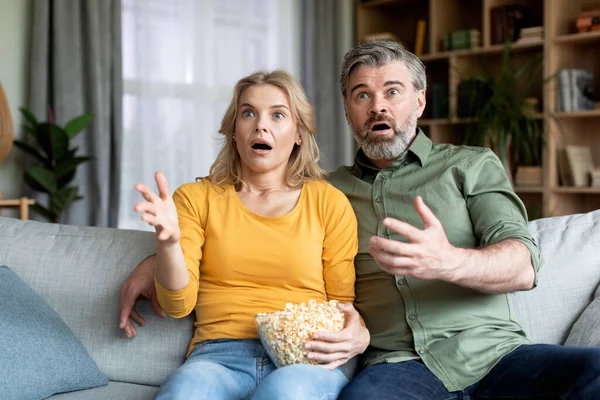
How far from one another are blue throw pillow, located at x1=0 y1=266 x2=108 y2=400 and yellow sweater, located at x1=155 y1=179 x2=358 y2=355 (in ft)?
0.96

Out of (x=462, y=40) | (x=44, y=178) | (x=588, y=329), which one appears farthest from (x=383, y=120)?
(x=462, y=40)

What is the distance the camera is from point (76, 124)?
3.62 metres

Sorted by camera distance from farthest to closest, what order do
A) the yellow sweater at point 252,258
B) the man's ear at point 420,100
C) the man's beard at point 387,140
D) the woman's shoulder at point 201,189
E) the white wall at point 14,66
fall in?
1. the white wall at point 14,66
2. the man's ear at point 420,100
3. the man's beard at point 387,140
4. the woman's shoulder at point 201,189
5. the yellow sweater at point 252,258

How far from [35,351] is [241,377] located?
0.50m

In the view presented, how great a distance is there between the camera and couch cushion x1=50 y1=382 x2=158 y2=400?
5.32 feet

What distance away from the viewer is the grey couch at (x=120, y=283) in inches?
67.1

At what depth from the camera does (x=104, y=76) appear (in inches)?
156

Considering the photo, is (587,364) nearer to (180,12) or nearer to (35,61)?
(35,61)

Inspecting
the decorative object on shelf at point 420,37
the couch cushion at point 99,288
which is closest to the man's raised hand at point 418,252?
the couch cushion at point 99,288

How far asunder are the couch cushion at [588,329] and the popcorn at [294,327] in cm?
57

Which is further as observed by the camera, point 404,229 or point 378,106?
point 378,106

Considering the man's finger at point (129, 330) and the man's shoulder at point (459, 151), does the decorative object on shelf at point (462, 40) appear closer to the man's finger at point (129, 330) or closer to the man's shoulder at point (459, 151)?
the man's shoulder at point (459, 151)

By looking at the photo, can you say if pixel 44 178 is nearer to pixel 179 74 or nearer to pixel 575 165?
pixel 179 74

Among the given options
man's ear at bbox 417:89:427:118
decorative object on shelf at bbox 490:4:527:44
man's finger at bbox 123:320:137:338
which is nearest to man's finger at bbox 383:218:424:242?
man's ear at bbox 417:89:427:118
